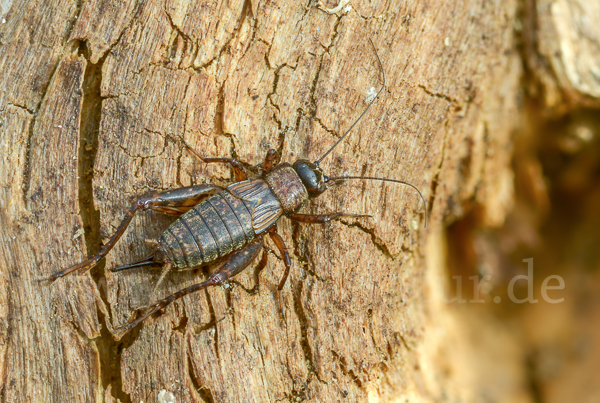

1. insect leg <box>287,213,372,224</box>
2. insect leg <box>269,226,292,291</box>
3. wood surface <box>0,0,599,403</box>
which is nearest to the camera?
wood surface <box>0,0,599,403</box>

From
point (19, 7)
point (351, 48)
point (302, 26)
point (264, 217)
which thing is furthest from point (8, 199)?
point (351, 48)

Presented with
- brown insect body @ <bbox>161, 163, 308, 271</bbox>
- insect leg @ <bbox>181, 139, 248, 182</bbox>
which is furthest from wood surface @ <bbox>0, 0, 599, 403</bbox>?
brown insect body @ <bbox>161, 163, 308, 271</bbox>

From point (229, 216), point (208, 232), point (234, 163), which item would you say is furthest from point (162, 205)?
point (234, 163)

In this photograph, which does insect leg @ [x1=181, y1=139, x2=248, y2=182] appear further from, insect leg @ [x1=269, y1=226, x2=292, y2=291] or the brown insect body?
insect leg @ [x1=269, y1=226, x2=292, y2=291]

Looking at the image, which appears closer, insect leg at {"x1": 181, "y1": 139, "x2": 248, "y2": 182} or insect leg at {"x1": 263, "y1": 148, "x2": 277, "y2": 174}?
insect leg at {"x1": 181, "y1": 139, "x2": 248, "y2": 182}

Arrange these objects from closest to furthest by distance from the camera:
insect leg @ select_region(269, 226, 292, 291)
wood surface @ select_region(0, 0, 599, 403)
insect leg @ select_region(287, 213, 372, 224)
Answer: wood surface @ select_region(0, 0, 599, 403)
insect leg @ select_region(269, 226, 292, 291)
insect leg @ select_region(287, 213, 372, 224)

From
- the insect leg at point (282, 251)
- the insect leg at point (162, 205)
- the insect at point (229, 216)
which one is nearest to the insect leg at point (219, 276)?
the insect at point (229, 216)

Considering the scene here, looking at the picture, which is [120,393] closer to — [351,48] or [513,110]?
[351,48]

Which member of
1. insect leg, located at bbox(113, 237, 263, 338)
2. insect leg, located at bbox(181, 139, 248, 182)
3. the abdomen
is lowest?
insect leg, located at bbox(113, 237, 263, 338)
